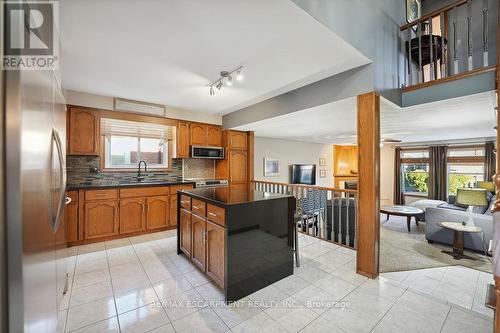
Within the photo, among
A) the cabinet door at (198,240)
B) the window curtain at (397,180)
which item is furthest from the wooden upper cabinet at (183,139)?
the window curtain at (397,180)

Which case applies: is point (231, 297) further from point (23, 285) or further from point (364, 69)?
point (364, 69)

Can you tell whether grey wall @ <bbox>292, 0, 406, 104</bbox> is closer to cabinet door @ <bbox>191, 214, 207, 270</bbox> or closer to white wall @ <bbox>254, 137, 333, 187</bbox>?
cabinet door @ <bbox>191, 214, 207, 270</bbox>

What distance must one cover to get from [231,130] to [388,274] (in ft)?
13.0

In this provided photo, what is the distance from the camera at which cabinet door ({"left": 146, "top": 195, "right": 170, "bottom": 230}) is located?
12.8 ft

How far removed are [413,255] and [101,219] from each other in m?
5.08

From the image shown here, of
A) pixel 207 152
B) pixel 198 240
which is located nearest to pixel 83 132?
pixel 207 152

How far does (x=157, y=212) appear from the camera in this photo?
13.1 ft

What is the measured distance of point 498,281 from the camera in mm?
1144

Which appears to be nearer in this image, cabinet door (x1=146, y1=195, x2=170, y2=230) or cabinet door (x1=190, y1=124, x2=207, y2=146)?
cabinet door (x1=146, y1=195, x2=170, y2=230)

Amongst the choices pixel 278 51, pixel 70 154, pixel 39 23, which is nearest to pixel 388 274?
pixel 278 51

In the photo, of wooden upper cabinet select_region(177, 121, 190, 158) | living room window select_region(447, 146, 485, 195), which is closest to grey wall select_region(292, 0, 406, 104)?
wooden upper cabinet select_region(177, 121, 190, 158)

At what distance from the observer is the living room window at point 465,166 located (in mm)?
6113

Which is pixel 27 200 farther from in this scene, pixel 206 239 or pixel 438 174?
pixel 438 174

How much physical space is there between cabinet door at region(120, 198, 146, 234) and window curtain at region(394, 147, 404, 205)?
802cm
